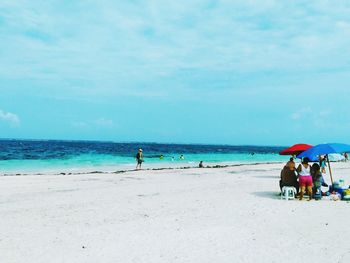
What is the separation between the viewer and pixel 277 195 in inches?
577

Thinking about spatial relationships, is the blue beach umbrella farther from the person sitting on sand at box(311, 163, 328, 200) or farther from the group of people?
the person sitting on sand at box(311, 163, 328, 200)

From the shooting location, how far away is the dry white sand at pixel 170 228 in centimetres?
719

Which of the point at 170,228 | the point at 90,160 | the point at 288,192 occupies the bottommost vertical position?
the point at 170,228

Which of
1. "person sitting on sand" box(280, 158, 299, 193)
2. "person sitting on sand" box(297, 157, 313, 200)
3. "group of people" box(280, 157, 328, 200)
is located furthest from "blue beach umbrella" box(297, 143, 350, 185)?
"person sitting on sand" box(280, 158, 299, 193)

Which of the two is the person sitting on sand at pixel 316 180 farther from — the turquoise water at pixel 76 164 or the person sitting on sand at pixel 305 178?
the turquoise water at pixel 76 164

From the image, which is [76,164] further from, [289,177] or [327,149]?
[327,149]

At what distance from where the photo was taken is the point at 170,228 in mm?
9133

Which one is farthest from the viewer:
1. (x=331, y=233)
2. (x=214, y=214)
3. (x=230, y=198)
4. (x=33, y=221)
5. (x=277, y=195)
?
(x=277, y=195)

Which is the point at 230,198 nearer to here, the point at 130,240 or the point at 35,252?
the point at 130,240

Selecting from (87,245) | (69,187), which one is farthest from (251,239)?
(69,187)

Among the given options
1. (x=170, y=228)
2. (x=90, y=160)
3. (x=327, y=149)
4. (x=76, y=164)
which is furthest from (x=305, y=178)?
(x=90, y=160)

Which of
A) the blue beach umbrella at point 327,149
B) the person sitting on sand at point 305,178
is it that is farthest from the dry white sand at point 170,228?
the blue beach umbrella at point 327,149

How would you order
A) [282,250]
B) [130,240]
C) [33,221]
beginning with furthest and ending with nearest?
1. [33,221]
2. [130,240]
3. [282,250]

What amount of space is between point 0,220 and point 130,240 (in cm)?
384
